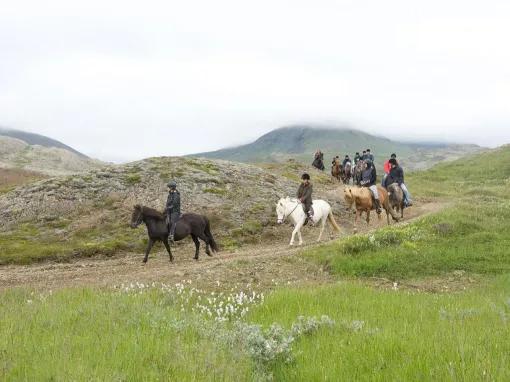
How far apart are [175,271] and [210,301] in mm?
6030

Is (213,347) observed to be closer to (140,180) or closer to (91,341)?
(91,341)

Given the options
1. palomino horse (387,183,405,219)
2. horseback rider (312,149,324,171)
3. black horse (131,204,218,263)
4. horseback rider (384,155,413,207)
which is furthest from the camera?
horseback rider (312,149,324,171)

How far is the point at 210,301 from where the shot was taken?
10.8 meters

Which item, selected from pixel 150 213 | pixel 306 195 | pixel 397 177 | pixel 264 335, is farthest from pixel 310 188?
pixel 264 335

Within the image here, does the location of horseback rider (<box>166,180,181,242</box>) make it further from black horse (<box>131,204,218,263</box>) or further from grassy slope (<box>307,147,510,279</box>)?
grassy slope (<box>307,147,510,279</box>)

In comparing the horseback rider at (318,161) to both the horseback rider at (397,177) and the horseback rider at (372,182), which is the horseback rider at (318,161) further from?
the horseback rider at (372,182)

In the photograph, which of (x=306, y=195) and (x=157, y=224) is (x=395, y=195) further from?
(x=157, y=224)

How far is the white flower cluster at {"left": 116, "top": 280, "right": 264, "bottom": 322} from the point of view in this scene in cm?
1029

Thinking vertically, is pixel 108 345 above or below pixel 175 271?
above

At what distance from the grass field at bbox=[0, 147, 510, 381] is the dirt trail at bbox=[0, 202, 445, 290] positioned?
6.00ft

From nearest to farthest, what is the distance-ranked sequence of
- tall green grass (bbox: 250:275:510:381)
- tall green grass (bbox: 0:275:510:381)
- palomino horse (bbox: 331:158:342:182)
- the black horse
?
tall green grass (bbox: 0:275:510:381) < tall green grass (bbox: 250:275:510:381) < the black horse < palomino horse (bbox: 331:158:342:182)

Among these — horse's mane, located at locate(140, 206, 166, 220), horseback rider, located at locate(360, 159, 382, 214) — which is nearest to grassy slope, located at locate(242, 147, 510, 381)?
horseback rider, located at locate(360, 159, 382, 214)

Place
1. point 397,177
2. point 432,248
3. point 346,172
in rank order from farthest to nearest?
point 346,172 < point 397,177 < point 432,248

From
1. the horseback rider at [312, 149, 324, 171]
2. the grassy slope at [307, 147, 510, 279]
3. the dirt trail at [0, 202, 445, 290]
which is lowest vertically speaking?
the dirt trail at [0, 202, 445, 290]
